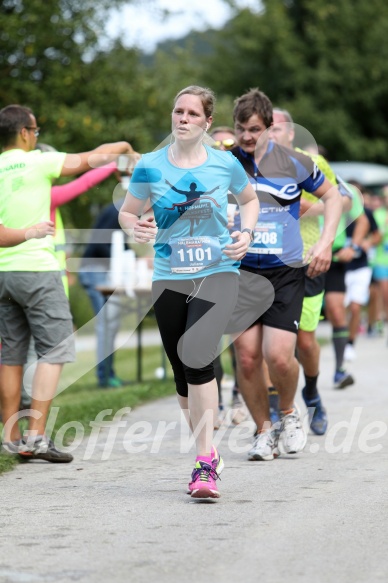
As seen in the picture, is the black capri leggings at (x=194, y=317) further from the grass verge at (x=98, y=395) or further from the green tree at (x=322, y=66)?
the green tree at (x=322, y=66)

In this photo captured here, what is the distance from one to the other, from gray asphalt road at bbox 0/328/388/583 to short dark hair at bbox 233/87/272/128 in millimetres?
2028

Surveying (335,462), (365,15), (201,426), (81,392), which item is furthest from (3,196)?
(365,15)

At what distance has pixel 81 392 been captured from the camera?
1229 cm

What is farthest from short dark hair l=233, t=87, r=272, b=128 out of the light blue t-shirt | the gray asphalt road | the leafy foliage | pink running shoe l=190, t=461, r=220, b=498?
the leafy foliage

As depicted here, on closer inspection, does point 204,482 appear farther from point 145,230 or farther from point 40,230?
→ point 40,230

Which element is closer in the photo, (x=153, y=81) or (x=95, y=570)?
(x=95, y=570)

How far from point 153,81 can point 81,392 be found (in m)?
10.8

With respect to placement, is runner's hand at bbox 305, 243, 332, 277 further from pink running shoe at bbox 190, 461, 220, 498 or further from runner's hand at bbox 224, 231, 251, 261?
pink running shoe at bbox 190, 461, 220, 498

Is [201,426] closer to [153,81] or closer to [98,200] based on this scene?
[98,200]

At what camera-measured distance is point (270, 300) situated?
726 centimetres

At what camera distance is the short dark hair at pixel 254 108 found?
23.5ft

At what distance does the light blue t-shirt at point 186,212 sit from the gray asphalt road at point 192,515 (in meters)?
1.16

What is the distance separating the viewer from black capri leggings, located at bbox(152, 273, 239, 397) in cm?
606

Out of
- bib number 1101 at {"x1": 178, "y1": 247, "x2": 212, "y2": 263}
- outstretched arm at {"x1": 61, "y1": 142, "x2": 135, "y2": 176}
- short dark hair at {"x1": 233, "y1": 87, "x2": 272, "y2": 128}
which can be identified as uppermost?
short dark hair at {"x1": 233, "y1": 87, "x2": 272, "y2": 128}
